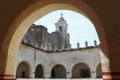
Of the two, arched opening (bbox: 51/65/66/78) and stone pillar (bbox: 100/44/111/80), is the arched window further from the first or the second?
stone pillar (bbox: 100/44/111/80)

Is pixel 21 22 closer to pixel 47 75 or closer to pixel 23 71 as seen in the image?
pixel 23 71

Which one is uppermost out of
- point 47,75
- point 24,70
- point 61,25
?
point 61,25

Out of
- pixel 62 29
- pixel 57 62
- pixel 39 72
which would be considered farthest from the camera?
pixel 62 29

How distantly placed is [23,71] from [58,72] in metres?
5.57

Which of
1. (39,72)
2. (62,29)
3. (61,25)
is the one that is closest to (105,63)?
(39,72)

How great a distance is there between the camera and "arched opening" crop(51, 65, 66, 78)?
2094 cm

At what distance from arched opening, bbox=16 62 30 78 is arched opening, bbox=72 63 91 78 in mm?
5624

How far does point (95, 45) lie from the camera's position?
17922mm

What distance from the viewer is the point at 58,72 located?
21.4 metres

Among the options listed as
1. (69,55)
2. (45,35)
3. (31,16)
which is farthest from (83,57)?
(31,16)

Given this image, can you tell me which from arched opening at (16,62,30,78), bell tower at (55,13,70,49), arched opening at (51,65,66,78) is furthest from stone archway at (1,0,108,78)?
bell tower at (55,13,70,49)

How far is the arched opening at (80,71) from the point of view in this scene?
1962 centimetres

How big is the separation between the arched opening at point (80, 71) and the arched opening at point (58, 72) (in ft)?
5.38

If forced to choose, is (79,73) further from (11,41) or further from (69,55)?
(11,41)
